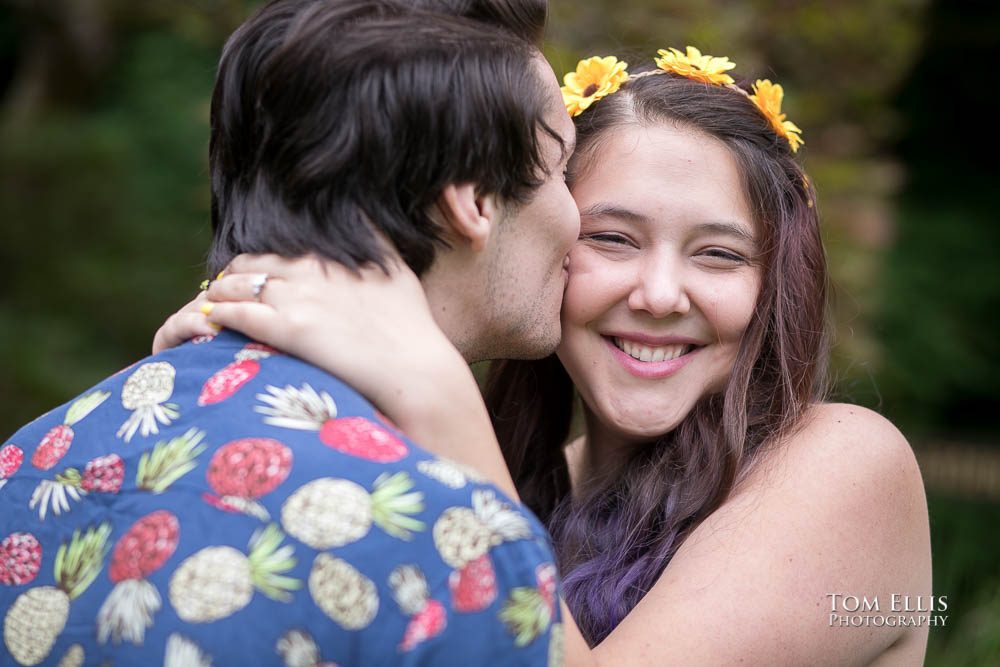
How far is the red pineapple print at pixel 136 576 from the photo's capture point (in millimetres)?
1521

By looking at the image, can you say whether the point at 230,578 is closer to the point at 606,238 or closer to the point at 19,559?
the point at 19,559

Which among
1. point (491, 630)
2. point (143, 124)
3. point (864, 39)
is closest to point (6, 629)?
point (491, 630)

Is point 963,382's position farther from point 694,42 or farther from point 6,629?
point 6,629

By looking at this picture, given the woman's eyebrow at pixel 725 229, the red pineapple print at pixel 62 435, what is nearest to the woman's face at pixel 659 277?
the woman's eyebrow at pixel 725 229

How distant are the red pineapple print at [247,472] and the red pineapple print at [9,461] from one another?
1.43ft

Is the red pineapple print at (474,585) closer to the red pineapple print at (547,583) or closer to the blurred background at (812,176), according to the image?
the red pineapple print at (547,583)

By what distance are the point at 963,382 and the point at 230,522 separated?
8.15 meters

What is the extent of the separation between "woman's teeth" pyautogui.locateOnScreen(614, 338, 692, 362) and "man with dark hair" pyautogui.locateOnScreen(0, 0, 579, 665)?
1.17ft

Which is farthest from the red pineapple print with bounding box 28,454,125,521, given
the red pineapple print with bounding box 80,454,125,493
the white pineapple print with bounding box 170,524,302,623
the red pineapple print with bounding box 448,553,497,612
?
the red pineapple print with bounding box 448,553,497,612

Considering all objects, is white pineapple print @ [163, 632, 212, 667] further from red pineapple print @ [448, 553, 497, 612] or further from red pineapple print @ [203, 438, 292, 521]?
red pineapple print @ [448, 553, 497, 612]

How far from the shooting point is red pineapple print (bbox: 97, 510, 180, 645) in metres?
1.52

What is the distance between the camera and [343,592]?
1.47 m

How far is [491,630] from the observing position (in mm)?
1467

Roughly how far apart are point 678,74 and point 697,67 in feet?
0.23
